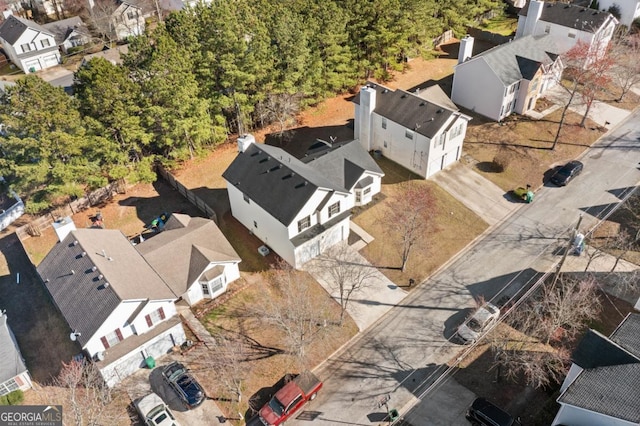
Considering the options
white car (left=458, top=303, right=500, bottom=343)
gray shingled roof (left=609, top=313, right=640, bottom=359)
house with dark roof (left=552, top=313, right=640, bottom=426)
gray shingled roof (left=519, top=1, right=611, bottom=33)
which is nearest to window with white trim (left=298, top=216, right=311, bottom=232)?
white car (left=458, top=303, right=500, bottom=343)

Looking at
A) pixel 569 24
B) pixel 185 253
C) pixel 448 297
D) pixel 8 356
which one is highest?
pixel 569 24

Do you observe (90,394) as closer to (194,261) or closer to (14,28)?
(194,261)

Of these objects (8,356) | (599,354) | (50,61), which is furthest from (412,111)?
(50,61)

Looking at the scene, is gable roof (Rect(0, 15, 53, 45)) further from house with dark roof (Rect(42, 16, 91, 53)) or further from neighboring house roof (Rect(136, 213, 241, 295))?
neighboring house roof (Rect(136, 213, 241, 295))

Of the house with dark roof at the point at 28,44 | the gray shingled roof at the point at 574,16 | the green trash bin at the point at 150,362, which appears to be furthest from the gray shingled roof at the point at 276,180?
the house with dark roof at the point at 28,44

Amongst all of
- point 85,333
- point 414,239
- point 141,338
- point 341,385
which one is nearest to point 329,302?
point 341,385

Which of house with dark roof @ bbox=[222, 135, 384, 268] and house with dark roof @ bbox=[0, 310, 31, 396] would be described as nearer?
house with dark roof @ bbox=[0, 310, 31, 396]
